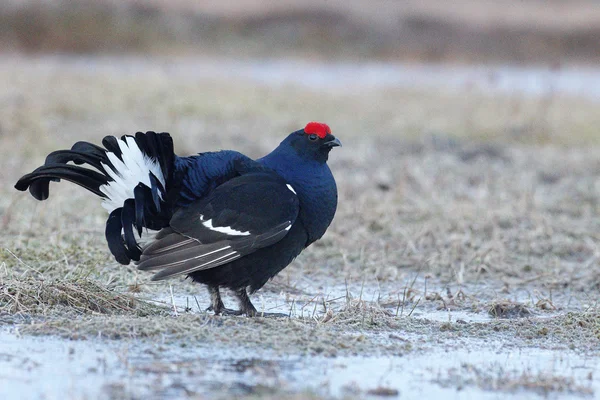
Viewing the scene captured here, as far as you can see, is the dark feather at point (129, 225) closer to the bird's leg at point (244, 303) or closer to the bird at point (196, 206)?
the bird at point (196, 206)

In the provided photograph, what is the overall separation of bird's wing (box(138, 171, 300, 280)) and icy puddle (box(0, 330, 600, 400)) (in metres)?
0.65

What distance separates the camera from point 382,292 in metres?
6.06

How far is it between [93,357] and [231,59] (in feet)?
64.2

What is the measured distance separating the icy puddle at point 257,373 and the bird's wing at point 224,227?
2.13ft

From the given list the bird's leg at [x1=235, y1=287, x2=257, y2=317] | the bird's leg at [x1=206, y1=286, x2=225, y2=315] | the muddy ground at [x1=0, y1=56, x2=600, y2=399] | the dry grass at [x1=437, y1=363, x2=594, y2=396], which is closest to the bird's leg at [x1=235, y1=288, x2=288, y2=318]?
the bird's leg at [x1=235, y1=287, x2=257, y2=317]

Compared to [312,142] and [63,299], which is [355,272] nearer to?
[312,142]

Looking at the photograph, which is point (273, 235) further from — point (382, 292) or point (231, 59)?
point (231, 59)

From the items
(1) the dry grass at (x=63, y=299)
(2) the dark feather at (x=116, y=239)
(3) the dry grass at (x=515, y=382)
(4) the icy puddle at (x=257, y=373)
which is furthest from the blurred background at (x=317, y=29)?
(3) the dry grass at (x=515, y=382)

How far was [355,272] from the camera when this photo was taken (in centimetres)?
649

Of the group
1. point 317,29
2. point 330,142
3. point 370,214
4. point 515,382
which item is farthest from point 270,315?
point 317,29

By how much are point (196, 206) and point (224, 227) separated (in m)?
0.22

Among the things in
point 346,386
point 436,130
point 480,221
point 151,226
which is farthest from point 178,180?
point 436,130

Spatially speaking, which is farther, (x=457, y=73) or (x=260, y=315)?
(x=457, y=73)

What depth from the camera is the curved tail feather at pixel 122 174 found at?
4.88 meters
